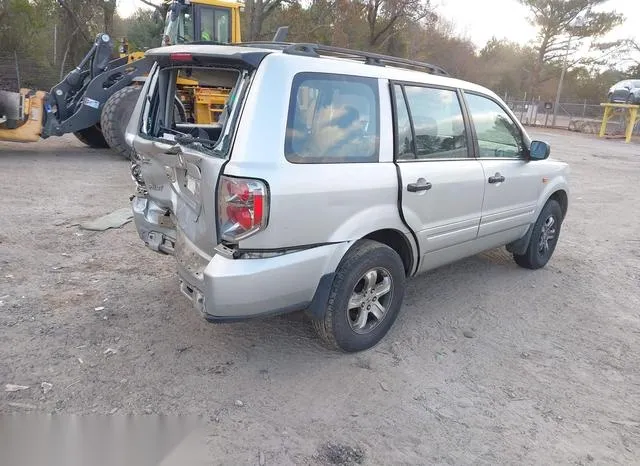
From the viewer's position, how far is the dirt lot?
2.81m

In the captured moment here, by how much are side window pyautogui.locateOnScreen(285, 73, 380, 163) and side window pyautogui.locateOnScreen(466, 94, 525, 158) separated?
4.30 feet

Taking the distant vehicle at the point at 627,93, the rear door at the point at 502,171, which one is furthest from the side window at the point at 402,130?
the distant vehicle at the point at 627,93

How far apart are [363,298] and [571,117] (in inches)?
1571

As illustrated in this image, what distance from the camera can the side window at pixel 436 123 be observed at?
374 centimetres

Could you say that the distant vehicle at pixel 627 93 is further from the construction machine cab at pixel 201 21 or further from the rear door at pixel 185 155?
the rear door at pixel 185 155

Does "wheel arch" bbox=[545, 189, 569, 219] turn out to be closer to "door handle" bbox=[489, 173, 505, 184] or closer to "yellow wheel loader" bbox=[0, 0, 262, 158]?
"door handle" bbox=[489, 173, 505, 184]

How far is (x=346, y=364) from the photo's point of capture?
137 inches

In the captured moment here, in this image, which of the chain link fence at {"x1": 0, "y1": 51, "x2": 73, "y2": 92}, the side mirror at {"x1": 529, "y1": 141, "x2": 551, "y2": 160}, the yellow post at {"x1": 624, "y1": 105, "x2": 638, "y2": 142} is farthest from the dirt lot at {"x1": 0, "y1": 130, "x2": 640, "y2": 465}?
the yellow post at {"x1": 624, "y1": 105, "x2": 638, "y2": 142}

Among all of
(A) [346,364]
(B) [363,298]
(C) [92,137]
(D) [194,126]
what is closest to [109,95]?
(C) [92,137]

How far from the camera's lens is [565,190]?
220 inches

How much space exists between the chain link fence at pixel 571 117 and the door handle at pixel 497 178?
105 ft

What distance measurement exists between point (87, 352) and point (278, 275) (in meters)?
1.48

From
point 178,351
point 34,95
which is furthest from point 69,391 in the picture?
point 34,95

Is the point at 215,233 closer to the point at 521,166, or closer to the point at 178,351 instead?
the point at 178,351
